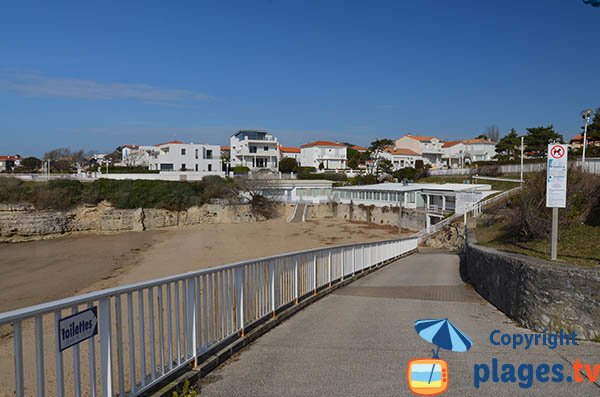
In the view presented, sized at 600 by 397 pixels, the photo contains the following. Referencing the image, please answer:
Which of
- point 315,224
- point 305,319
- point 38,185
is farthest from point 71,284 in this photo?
point 315,224

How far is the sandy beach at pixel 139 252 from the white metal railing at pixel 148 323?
1505 centimetres

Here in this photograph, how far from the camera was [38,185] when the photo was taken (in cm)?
4975

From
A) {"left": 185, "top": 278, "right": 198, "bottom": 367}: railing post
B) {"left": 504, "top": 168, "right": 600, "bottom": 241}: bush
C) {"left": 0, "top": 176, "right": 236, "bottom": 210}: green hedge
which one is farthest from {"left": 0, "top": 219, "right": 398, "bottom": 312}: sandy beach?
{"left": 504, "top": 168, "right": 600, "bottom": 241}: bush

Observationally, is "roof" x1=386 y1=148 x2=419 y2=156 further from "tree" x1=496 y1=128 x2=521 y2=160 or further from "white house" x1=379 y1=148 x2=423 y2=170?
"tree" x1=496 y1=128 x2=521 y2=160

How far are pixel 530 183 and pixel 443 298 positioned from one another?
11.4 meters

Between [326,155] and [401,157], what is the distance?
1654cm

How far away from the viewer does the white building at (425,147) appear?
107875 mm

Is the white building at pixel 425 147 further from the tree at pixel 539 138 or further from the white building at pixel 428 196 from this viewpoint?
the white building at pixel 428 196

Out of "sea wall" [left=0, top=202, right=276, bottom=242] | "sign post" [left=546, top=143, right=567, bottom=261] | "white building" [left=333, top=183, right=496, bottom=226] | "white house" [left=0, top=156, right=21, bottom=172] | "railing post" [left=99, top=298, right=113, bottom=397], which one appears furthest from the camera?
"white house" [left=0, top=156, right=21, bottom=172]

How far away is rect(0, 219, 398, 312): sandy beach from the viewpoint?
2330 centimetres

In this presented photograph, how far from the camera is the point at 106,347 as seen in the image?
378 centimetres

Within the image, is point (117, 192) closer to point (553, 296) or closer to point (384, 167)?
point (553, 296)

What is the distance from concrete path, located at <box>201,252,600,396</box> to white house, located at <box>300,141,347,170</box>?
3702 inches

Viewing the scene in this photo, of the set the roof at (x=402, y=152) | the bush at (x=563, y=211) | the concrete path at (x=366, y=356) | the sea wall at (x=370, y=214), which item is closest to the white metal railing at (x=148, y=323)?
the concrete path at (x=366, y=356)
